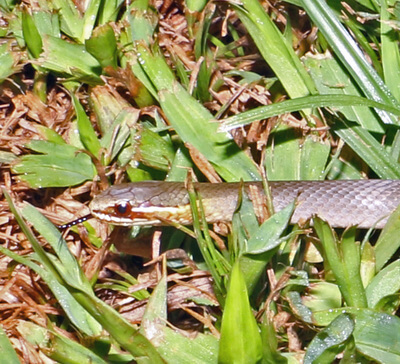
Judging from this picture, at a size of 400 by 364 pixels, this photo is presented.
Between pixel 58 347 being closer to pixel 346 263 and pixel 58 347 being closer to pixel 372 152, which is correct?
pixel 346 263

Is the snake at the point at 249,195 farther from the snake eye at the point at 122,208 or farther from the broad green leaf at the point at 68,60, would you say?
the broad green leaf at the point at 68,60

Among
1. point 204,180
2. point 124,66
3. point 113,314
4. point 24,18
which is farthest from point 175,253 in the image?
point 24,18

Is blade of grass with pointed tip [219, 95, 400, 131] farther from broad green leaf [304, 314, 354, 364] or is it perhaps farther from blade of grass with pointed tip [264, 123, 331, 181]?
broad green leaf [304, 314, 354, 364]

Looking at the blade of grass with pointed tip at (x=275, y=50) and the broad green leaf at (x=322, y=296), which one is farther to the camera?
the blade of grass with pointed tip at (x=275, y=50)

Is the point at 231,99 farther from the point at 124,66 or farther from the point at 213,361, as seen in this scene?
the point at 213,361

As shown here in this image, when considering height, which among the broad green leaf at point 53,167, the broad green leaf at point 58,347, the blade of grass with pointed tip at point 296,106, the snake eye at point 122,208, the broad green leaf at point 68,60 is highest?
the broad green leaf at point 68,60

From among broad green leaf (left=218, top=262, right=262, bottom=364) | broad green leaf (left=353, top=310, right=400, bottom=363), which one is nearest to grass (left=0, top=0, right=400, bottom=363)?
broad green leaf (left=353, top=310, right=400, bottom=363)

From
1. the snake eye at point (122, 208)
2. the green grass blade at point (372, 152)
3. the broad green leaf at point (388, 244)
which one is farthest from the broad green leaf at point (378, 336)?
the snake eye at point (122, 208)

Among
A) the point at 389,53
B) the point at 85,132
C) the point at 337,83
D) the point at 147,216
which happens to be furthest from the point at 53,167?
the point at 389,53
